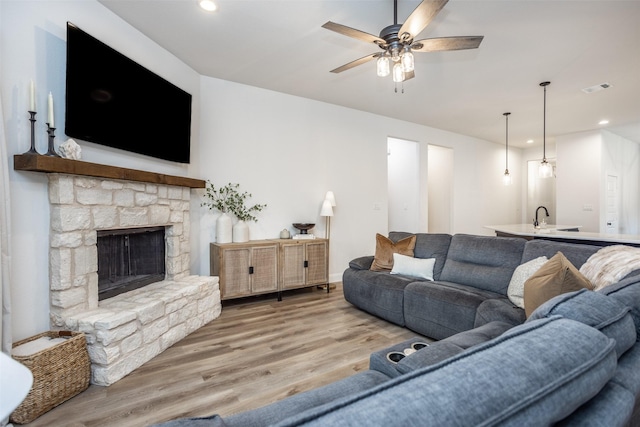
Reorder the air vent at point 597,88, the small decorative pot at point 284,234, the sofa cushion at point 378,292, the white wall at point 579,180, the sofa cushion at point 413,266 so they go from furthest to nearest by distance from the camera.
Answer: the white wall at point 579,180
the small decorative pot at point 284,234
the air vent at point 597,88
the sofa cushion at point 413,266
the sofa cushion at point 378,292

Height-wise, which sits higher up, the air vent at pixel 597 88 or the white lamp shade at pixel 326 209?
the air vent at pixel 597 88

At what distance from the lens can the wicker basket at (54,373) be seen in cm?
171

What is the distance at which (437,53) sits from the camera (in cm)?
321

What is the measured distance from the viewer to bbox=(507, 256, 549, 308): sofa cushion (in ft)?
7.56

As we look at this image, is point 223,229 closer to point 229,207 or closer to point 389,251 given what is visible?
point 229,207

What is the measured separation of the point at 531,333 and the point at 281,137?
160 inches

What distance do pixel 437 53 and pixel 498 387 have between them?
3430mm

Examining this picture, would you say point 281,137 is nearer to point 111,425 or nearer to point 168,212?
point 168,212

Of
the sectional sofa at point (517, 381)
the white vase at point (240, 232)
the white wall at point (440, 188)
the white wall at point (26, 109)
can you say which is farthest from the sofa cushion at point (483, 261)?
the white wall at point (440, 188)

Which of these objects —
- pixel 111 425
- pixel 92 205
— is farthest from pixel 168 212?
pixel 111 425

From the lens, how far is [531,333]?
698 mm

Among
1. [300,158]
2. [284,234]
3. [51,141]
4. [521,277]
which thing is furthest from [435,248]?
[51,141]

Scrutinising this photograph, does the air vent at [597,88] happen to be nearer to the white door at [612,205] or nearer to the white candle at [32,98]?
the white door at [612,205]

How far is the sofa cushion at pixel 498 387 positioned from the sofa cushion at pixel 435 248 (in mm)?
2656
